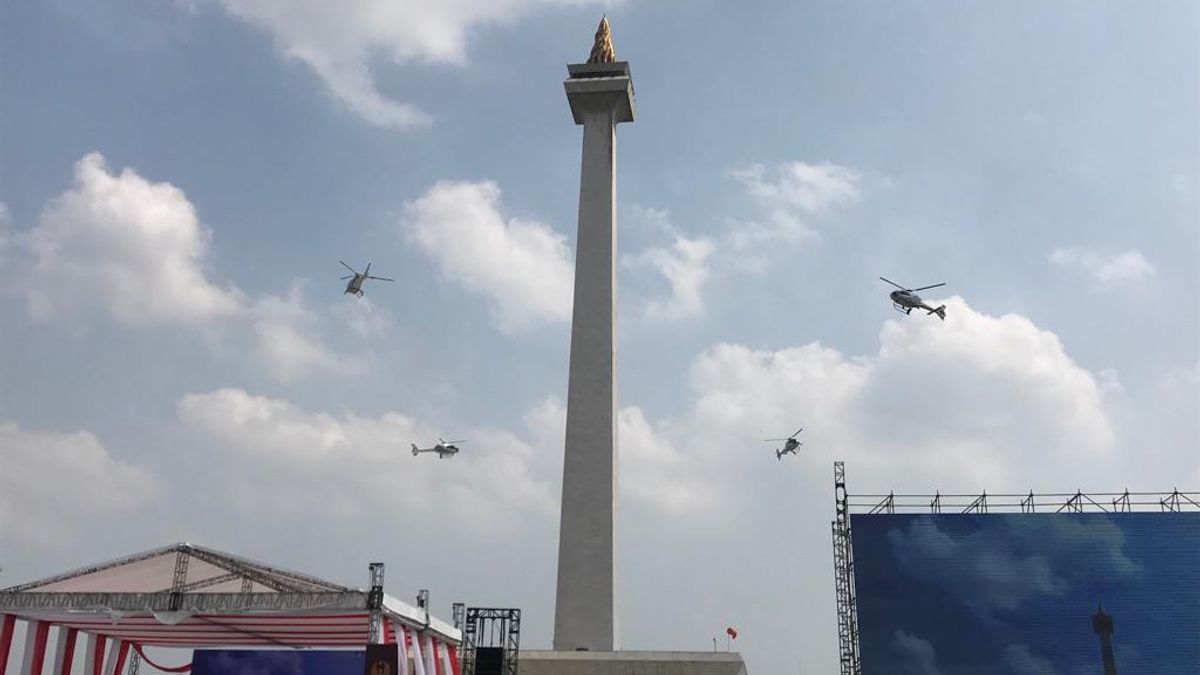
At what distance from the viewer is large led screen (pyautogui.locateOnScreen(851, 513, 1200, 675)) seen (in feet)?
159

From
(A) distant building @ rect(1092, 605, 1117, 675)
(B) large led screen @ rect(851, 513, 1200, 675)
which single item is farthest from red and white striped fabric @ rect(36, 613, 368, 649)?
(A) distant building @ rect(1092, 605, 1117, 675)

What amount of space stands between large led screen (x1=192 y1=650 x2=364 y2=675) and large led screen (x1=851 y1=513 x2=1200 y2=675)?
23153mm

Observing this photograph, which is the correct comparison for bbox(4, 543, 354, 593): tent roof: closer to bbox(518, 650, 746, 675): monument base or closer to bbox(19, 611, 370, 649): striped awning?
bbox(19, 611, 370, 649): striped awning

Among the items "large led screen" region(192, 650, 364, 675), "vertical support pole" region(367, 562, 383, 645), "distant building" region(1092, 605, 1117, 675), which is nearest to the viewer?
"vertical support pole" region(367, 562, 383, 645)

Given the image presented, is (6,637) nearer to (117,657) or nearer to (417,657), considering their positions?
(117,657)

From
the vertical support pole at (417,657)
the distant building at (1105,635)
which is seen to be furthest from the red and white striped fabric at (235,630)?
the distant building at (1105,635)

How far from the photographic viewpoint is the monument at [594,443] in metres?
36.7

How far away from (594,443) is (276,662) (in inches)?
583

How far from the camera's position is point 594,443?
4344cm

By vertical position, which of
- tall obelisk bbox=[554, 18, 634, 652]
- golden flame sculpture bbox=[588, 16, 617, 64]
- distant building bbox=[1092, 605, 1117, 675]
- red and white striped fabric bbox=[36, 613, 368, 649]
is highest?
golden flame sculpture bbox=[588, 16, 617, 64]

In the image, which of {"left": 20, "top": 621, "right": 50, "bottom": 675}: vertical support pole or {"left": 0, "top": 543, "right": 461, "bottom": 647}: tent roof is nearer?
{"left": 0, "top": 543, "right": 461, "bottom": 647}: tent roof

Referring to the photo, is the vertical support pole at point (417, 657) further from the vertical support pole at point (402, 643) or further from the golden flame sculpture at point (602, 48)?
the golden flame sculpture at point (602, 48)

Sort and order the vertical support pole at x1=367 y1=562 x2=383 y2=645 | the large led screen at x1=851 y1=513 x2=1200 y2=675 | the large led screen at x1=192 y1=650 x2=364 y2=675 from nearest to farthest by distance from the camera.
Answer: the vertical support pole at x1=367 y1=562 x2=383 y2=645 < the large led screen at x1=192 y1=650 x2=364 y2=675 < the large led screen at x1=851 y1=513 x2=1200 y2=675

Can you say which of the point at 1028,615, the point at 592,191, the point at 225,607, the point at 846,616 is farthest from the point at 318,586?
the point at 1028,615
